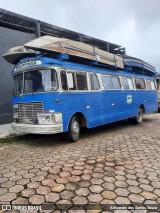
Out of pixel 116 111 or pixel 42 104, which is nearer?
pixel 42 104

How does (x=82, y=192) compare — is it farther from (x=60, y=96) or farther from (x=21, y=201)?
(x=60, y=96)

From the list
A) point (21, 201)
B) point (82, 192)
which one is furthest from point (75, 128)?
point (21, 201)

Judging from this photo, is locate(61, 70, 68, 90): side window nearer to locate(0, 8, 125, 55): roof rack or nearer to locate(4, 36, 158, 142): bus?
locate(4, 36, 158, 142): bus

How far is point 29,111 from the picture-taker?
696 cm

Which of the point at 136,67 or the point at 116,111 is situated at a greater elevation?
the point at 136,67

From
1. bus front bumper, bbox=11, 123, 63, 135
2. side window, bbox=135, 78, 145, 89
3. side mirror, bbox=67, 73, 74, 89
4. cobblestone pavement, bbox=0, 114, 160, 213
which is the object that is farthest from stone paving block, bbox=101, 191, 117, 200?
side window, bbox=135, 78, 145, 89

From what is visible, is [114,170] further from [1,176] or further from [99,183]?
[1,176]

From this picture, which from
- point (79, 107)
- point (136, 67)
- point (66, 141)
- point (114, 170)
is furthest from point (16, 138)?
point (136, 67)

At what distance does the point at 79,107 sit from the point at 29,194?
14.2ft

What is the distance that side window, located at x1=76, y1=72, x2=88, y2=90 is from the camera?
768cm

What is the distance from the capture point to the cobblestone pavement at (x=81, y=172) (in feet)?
11.4

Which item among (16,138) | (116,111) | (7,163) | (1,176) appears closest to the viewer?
(1,176)

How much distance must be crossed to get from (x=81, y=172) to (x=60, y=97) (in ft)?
9.61

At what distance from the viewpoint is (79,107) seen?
7605 millimetres
